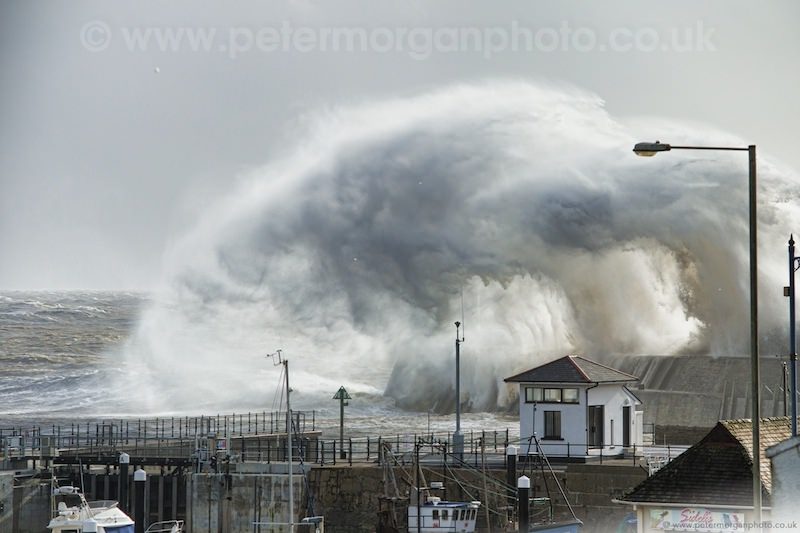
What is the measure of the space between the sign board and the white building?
604 inches

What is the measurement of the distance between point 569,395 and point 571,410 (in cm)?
36

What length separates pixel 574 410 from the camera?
3741 cm

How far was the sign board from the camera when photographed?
20.9m

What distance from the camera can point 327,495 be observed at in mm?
36625

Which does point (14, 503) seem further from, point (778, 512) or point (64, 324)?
point (64, 324)

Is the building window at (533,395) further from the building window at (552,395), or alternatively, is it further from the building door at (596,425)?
the building door at (596,425)

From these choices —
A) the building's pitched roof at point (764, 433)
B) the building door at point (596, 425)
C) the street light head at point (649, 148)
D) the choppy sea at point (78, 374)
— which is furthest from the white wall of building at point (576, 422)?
the choppy sea at point (78, 374)

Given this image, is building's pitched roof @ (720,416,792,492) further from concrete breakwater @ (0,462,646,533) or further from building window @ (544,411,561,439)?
building window @ (544,411,561,439)

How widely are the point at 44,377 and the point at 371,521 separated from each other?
8694 centimetres

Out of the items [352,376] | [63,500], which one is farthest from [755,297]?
→ [352,376]

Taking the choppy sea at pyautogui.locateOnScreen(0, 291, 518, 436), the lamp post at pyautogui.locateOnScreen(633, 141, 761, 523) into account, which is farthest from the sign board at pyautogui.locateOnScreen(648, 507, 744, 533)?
the choppy sea at pyautogui.locateOnScreen(0, 291, 518, 436)

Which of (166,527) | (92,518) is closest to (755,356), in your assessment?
(92,518)

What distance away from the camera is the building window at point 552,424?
37.6m

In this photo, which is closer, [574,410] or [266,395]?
[574,410]
